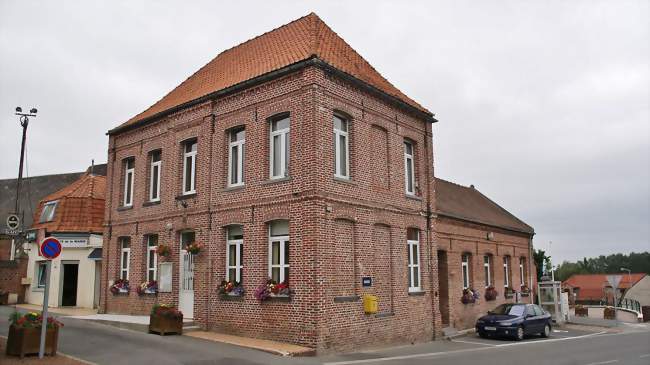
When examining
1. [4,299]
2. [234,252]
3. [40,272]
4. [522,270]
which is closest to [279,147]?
[234,252]

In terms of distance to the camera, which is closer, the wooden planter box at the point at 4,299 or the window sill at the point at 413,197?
the window sill at the point at 413,197

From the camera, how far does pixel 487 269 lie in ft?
86.4

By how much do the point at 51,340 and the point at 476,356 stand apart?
10561 millimetres

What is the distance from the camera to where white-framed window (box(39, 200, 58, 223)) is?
24.6 meters

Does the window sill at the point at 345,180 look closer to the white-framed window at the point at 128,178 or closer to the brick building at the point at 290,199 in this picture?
the brick building at the point at 290,199

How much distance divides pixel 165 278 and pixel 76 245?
738 cm

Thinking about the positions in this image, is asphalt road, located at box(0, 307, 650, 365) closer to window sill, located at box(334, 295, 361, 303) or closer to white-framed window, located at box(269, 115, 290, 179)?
window sill, located at box(334, 295, 361, 303)

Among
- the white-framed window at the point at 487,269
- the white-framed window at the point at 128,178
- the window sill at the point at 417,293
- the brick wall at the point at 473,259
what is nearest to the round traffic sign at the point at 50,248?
the white-framed window at the point at 128,178

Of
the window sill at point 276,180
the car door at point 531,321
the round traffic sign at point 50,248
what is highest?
the window sill at point 276,180

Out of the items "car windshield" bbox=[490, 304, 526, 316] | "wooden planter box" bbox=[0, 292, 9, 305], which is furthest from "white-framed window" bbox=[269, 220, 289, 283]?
"wooden planter box" bbox=[0, 292, 9, 305]

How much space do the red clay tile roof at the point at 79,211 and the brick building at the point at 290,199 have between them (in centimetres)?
346

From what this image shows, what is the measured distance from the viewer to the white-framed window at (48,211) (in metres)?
24.6

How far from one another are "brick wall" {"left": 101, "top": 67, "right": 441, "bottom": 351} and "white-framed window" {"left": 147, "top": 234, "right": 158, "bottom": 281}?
27cm

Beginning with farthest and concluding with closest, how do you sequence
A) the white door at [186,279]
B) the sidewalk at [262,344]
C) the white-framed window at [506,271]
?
the white-framed window at [506,271], the white door at [186,279], the sidewalk at [262,344]
